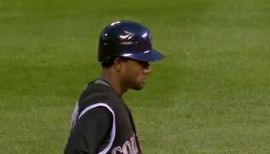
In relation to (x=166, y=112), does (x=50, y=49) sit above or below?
below

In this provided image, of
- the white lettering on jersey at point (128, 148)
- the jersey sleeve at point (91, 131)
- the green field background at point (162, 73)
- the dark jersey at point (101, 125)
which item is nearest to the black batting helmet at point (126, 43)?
the dark jersey at point (101, 125)

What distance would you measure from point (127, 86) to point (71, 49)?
37.3 ft

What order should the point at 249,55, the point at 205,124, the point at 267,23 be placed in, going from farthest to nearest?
the point at 267,23, the point at 249,55, the point at 205,124

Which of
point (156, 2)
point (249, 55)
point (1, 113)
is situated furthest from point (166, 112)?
point (156, 2)

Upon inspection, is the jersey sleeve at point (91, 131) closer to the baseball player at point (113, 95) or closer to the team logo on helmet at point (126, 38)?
the baseball player at point (113, 95)

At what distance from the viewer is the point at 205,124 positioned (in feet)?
36.5

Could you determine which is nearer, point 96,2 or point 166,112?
point 166,112

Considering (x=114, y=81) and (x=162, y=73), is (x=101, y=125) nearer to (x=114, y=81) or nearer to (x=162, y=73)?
(x=114, y=81)

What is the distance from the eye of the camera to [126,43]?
445cm

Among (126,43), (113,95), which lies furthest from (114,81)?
(126,43)

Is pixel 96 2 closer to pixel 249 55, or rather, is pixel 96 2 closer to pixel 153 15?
pixel 153 15

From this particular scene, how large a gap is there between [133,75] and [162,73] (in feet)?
31.2

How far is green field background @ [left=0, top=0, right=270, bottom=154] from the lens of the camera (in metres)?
10.6

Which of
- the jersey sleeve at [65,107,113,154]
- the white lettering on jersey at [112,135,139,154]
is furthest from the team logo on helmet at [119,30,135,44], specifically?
the white lettering on jersey at [112,135,139,154]
